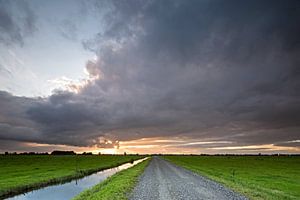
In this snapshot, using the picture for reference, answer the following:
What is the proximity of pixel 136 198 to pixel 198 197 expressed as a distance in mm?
4508

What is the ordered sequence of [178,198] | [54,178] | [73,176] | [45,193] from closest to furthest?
[178,198], [45,193], [54,178], [73,176]

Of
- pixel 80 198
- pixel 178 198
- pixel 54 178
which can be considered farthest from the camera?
pixel 54 178

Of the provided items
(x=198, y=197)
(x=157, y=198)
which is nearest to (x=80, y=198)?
(x=157, y=198)

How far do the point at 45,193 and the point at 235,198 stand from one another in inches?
878

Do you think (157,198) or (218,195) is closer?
(157,198)

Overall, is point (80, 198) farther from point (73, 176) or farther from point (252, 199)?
point (73, 176)

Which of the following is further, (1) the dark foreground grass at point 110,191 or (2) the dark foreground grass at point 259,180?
(2) the dark foreground grass at point 259,180

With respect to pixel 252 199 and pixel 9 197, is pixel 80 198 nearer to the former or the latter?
pixel 9 197

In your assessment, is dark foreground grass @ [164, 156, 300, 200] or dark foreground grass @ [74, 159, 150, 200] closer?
dark foreground grass @ [74, 159, 150, 200]

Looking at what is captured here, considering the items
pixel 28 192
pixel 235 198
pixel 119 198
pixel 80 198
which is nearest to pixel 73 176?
pixel 28 192

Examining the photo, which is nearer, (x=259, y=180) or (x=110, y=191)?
(x=110, y=191)

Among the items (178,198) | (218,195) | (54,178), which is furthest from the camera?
(54,178)

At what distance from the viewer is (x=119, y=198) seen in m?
21.8

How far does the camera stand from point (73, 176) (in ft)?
178
